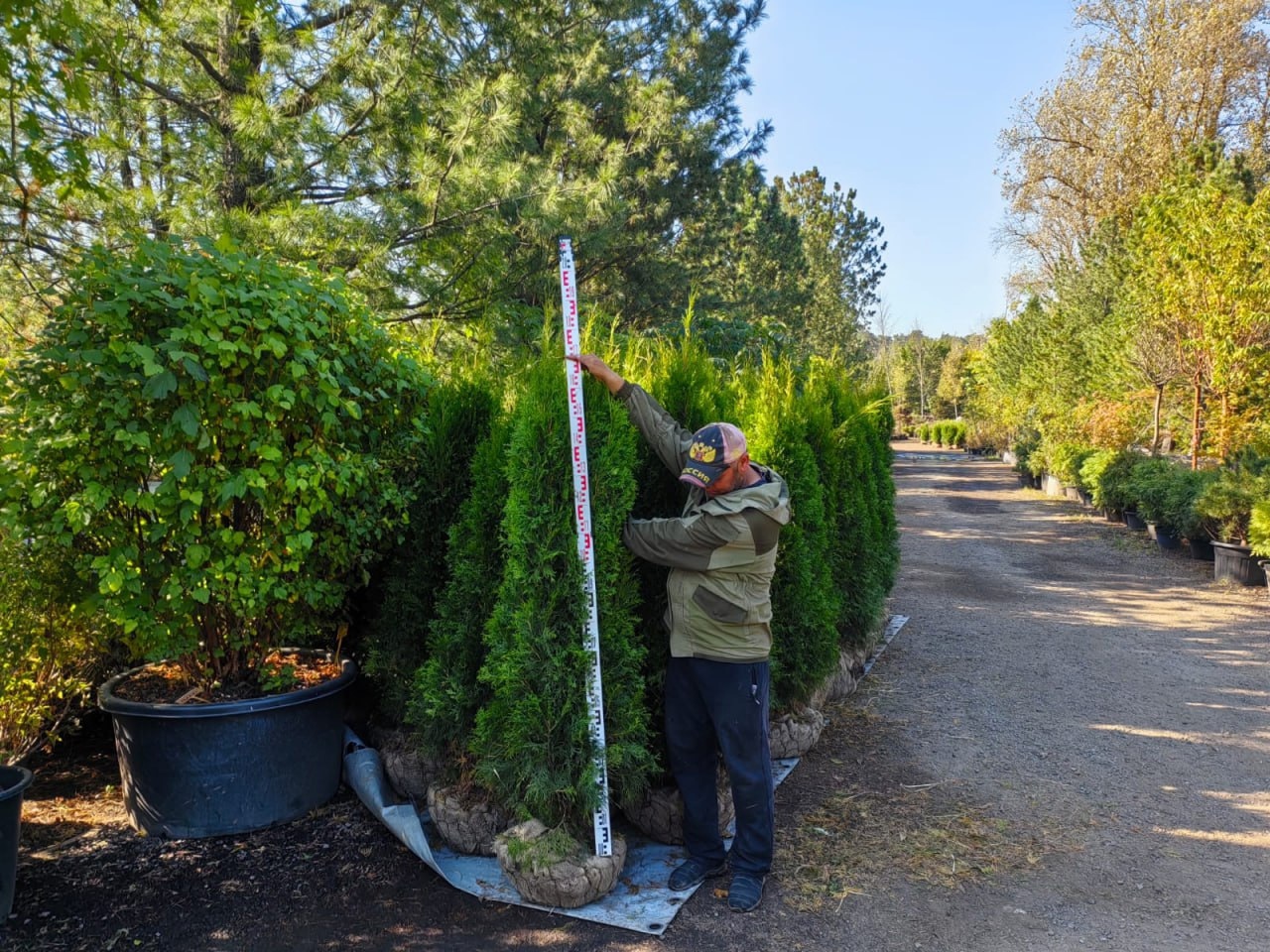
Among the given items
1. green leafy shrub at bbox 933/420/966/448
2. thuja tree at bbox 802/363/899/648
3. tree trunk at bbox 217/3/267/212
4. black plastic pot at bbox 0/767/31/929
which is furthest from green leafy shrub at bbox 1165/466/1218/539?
green leafy shrub at bbox 933/420/966/448

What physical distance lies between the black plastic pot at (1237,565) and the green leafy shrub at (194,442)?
10602 mm

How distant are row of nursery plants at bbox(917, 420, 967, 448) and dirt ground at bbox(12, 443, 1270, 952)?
168 ft

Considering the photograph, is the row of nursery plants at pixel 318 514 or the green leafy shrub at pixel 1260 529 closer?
the row of nursery plants at pixel 318 514

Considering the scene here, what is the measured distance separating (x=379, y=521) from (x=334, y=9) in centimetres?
519

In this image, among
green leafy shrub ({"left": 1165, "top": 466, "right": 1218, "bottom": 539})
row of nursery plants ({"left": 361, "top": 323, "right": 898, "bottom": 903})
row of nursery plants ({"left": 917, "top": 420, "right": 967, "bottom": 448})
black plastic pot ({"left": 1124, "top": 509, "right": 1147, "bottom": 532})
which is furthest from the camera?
row of nursery plants ({"left": 917, "top": 420, "right": 967, "bottom": 448})

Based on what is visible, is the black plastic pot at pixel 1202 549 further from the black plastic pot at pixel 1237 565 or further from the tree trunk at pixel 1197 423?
the tree trunk at pixel 1197 423

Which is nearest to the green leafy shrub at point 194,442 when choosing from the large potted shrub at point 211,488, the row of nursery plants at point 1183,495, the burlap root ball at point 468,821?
the large potted shrub at point 211,488

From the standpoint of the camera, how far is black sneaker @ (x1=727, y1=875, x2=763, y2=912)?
3.41m

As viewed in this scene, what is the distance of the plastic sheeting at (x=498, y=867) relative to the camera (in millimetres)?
3338

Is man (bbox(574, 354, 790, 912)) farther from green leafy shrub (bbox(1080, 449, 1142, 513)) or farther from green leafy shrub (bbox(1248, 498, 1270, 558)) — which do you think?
green leafy shrub (bbox(1080, 449, 1142, 513))

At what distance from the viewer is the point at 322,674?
443cm

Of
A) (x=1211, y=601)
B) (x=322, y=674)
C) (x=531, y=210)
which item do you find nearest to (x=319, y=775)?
(x=322, y=674)

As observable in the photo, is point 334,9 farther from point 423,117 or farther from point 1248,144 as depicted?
point 1248,144

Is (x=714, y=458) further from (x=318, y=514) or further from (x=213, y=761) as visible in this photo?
(x=213, y=761)
